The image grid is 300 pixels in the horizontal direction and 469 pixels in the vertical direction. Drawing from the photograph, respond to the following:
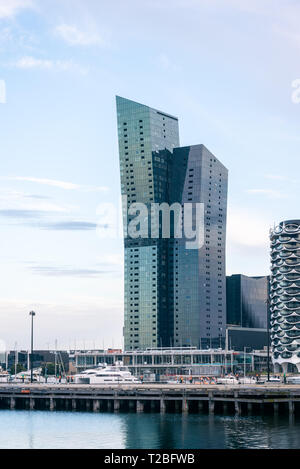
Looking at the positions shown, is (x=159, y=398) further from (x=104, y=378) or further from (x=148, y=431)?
(x=104, y=378)

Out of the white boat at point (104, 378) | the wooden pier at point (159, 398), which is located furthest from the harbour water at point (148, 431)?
the white boat at point (104, 378)

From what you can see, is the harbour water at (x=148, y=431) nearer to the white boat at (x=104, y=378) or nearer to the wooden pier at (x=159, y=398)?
the wooden pier at (x=159, y=398)

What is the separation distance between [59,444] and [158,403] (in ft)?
141

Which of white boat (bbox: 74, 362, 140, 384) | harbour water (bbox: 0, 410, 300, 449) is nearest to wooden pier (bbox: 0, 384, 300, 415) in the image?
harbour water (bbox: 0, 410, 300, 449)

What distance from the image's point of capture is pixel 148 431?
11275 cm

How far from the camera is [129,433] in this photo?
4363 inches

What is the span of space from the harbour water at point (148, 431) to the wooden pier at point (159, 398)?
4162 mm

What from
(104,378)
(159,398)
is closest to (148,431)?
(159,398)

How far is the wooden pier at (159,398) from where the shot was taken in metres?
132

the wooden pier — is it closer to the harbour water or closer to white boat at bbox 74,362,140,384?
the harbour water

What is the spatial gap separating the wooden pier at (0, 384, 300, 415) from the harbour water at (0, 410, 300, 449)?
4162mm

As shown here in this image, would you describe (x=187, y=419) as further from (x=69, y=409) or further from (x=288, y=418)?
(x=69, y=409)
